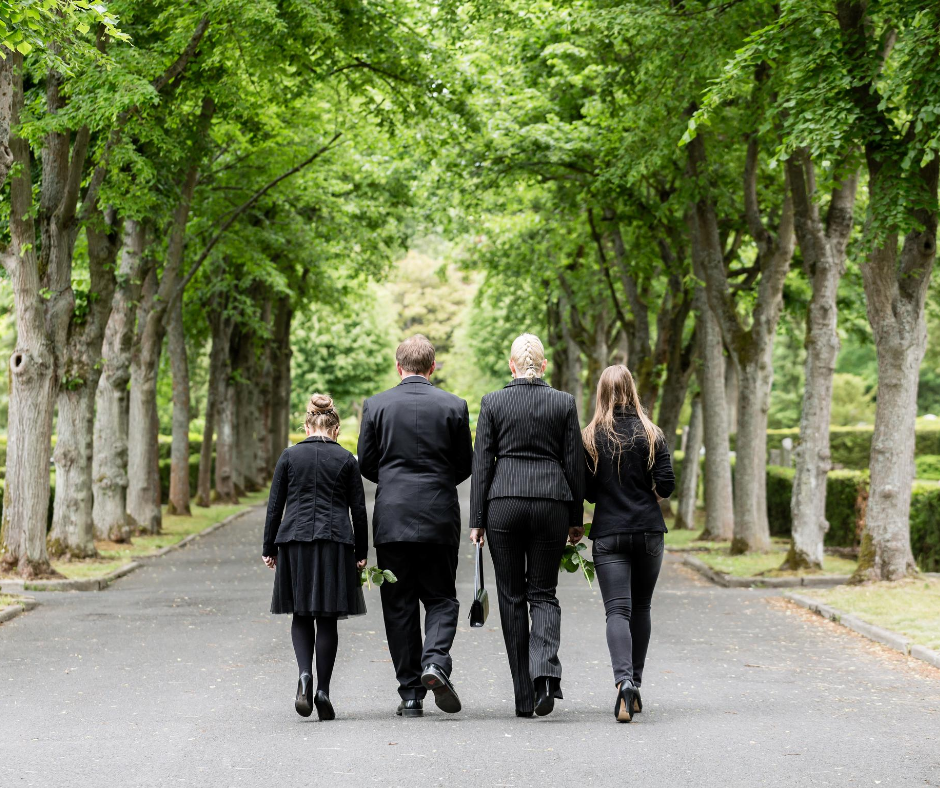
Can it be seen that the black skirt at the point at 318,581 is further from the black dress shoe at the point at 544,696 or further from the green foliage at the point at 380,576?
the black dress shoe at the point at 544,696

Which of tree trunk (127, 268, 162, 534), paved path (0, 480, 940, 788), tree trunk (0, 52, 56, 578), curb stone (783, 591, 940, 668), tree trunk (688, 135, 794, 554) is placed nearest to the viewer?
paved path (0, 480, 940, 788)

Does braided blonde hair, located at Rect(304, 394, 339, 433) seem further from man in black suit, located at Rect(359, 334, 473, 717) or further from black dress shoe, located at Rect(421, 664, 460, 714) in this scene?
black dress shoe, located at Rect(421, 664, 460, 714)

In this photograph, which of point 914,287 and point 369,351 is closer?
point 914,287

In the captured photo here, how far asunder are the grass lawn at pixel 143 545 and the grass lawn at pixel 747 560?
7.92 meters

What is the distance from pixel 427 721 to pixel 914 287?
902 centimetres

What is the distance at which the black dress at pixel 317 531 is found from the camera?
6859 mm

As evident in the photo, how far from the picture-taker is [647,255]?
2262 cm

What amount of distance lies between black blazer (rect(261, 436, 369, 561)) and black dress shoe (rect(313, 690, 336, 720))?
0.77 m

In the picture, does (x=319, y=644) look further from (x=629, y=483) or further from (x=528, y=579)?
(x=629, y=483)

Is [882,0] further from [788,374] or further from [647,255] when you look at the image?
[788,374]

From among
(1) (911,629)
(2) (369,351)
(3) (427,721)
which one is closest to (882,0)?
(1) (911,629)

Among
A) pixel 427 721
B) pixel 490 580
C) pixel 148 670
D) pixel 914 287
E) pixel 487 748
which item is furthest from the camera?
pixel 490 580

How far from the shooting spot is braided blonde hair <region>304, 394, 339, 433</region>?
710 cm

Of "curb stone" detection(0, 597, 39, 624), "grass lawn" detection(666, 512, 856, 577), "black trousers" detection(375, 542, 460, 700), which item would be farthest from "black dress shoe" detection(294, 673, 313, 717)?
"grass lawn" detection(666, 512, 856, 577)
